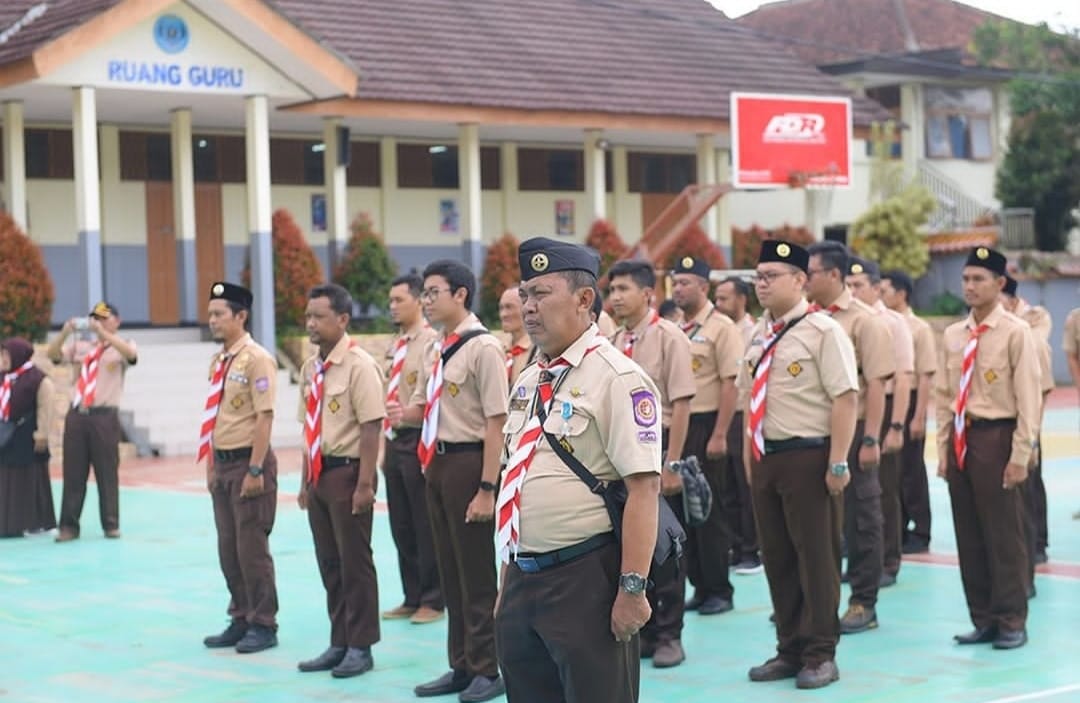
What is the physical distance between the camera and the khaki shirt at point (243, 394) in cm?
948

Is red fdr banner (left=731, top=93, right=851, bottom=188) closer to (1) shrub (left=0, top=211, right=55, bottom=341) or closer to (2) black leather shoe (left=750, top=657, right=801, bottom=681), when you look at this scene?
(1) shrub (left=0, top=211, right=55, bottom=341)

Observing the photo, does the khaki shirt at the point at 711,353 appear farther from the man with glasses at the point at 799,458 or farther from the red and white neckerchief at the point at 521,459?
the red and white neckerchief at the point at 521,459

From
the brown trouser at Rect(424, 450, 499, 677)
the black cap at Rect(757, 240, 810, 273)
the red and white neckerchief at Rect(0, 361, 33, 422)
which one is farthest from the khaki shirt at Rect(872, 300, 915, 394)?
the red and white neckerchief at Rect(0, 361, 33, 422)

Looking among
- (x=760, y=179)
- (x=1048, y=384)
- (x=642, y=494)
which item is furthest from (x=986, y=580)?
(x=760, y=179)

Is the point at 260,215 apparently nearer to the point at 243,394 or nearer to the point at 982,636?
the point at 243,394

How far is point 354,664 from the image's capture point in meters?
8.70

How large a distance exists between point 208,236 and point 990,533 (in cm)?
2031

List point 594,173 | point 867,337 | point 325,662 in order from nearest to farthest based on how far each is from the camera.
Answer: point 325,662 → point 867,337 → point 594,173

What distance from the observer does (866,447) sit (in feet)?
31.9

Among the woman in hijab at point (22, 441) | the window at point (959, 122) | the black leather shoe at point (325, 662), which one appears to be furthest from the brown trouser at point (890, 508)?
the window at point (959, 122)

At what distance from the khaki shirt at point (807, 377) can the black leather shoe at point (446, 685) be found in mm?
1899

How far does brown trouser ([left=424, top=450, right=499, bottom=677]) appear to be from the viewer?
8219mm

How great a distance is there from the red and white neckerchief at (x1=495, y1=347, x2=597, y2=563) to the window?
3488 cm

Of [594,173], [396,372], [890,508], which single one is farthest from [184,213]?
[890,508]
